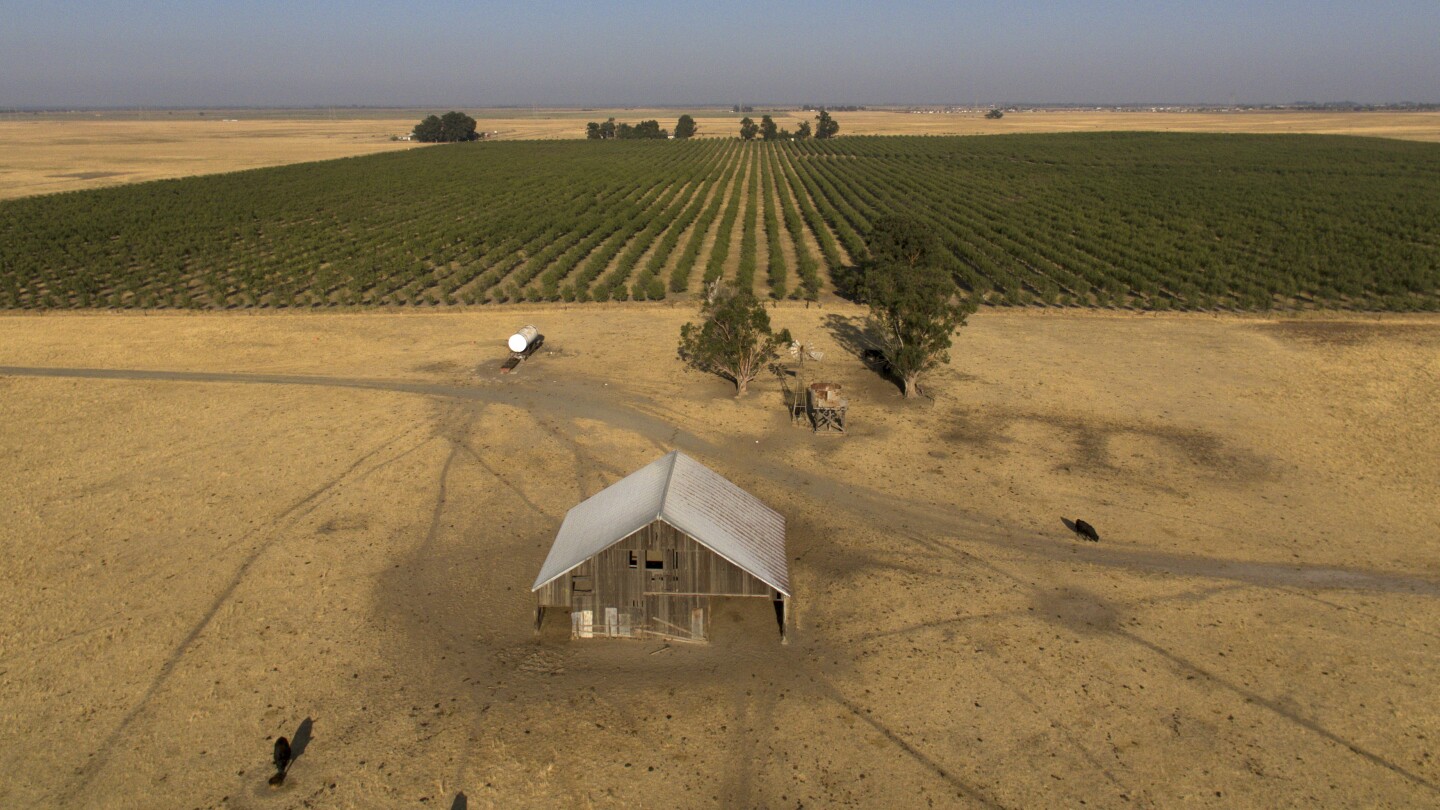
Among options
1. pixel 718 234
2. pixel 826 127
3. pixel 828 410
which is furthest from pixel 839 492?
pixel 826 127

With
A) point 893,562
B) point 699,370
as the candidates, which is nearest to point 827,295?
point 699,370

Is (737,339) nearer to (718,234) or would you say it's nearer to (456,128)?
(718,234)

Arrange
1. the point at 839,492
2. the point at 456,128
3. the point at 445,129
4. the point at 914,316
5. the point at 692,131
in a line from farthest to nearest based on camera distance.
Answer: the point at 692,131, the point at 456,128, the point at 445,129, the point at 914,316, the point at 839,492

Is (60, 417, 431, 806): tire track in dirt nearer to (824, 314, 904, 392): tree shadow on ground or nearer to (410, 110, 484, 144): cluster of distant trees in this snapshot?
(824, 314, 904, 392): tree shadow on ground

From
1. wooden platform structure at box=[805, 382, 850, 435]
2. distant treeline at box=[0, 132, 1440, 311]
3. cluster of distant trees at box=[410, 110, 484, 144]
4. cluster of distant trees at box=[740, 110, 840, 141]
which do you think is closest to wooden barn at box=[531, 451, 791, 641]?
wooden platform structure at box=[805, 382, 850, 435]

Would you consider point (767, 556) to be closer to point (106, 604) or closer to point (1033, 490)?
point (1033, 490)

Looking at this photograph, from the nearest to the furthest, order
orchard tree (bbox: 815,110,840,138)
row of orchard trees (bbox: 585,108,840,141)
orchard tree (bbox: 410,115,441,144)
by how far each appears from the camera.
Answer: orchard tree (bbox: 410,115,441,144)
orchard tree (bbox: 815,110,840,138)
row of orchard trees (bbox: 585,108,840,141)

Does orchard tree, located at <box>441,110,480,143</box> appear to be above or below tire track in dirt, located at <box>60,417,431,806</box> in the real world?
above
